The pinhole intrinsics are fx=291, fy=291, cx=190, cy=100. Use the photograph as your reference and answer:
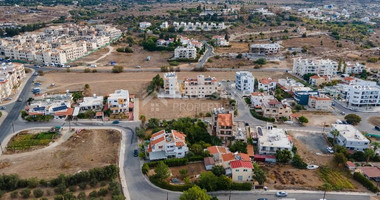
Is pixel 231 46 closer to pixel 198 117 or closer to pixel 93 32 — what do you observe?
pixel 93 32

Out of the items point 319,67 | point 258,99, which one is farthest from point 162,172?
point 319,67

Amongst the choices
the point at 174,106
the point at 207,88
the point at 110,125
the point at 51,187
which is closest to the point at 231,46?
the point at 207,88

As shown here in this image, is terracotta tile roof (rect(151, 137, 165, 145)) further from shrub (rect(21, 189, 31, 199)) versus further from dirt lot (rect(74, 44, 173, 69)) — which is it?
dirt lot (rect(74, 44, 173, 69))

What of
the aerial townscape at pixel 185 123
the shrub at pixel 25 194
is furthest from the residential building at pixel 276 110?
the shrub at pixel 25 194

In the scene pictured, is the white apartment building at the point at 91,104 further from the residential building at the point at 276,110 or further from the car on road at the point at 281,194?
the car on road at the point at 281,194

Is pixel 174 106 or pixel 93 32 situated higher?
pixel 93 32

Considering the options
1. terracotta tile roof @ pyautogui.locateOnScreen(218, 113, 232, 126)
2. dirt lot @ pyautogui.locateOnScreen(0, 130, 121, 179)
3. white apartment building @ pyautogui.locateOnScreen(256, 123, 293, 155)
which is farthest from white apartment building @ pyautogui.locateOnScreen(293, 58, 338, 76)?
dirt lot @ pyautogui.locateOnScreen(0, 130, 121, 179)
